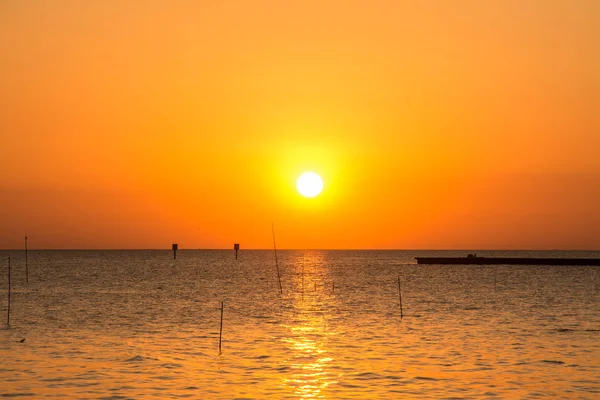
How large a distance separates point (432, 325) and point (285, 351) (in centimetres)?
1982

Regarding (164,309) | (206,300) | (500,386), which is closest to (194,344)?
(500,386)

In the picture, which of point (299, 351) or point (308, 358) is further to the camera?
point (299, 351)

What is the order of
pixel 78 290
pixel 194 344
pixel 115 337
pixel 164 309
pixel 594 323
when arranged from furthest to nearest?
1. pixel 78 290
2. pixel 164 309
3. pixel 594 323
4. pixel 115 337
5. pixel 194 344

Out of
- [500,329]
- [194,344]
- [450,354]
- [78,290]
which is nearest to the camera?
[450,354]

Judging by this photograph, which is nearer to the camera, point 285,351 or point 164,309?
point 285,351

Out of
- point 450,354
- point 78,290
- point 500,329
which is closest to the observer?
point 450,354

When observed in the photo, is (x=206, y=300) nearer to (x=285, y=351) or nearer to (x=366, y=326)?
(x=366, y=326)

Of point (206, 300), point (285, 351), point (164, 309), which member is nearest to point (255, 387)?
point (285, 351)

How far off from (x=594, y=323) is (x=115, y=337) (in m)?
38.5

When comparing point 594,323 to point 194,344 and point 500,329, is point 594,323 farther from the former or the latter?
point 194,344

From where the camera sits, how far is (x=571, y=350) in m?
47.8

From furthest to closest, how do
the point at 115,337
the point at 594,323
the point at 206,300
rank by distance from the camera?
the point at 206,300
the point at 594,323
the point at 115,337

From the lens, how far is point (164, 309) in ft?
263

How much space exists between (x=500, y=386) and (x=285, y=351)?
46.7 feet
